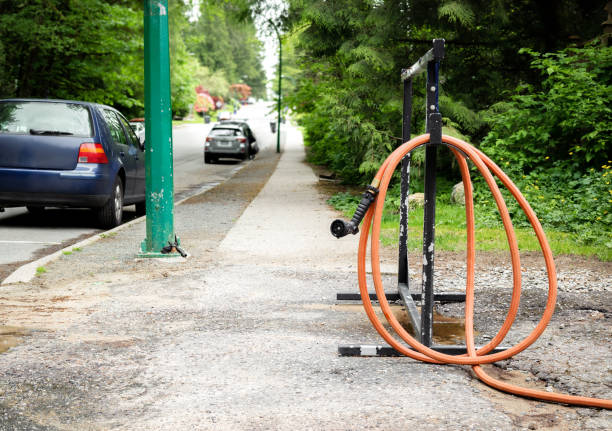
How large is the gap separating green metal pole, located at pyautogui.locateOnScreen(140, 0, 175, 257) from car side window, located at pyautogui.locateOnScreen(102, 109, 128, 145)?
3.04m

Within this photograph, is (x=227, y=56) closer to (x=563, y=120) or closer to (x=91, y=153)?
(x=563, y=120)

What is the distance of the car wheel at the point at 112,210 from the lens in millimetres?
10273

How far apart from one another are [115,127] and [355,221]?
24.8ft

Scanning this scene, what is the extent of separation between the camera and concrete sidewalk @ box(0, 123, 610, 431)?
343 cm

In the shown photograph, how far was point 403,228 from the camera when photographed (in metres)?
5.54

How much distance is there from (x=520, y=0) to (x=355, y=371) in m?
Answer: 12.0

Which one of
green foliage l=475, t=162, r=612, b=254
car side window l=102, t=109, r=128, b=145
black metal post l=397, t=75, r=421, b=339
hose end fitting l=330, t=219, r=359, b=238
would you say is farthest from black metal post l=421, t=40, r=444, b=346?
car side window l=102, t=109, r=128, b=145

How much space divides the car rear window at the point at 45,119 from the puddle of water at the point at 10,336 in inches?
216

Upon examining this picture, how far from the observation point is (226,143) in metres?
31.2

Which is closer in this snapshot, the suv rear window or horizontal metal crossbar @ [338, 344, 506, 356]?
horizontal metal crossbar @ [338, 344, 506, 356]

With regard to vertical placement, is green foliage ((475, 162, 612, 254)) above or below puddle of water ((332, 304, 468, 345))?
above

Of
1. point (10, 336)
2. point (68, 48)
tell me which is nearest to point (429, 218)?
point (10, 336)

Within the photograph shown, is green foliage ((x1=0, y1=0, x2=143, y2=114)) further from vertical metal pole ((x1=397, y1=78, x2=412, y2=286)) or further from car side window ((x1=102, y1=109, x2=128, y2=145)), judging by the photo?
vertical metal pole ((x1=397, y1=78, x2=412, y2=286))

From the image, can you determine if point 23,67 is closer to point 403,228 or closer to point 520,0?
point 520,0
